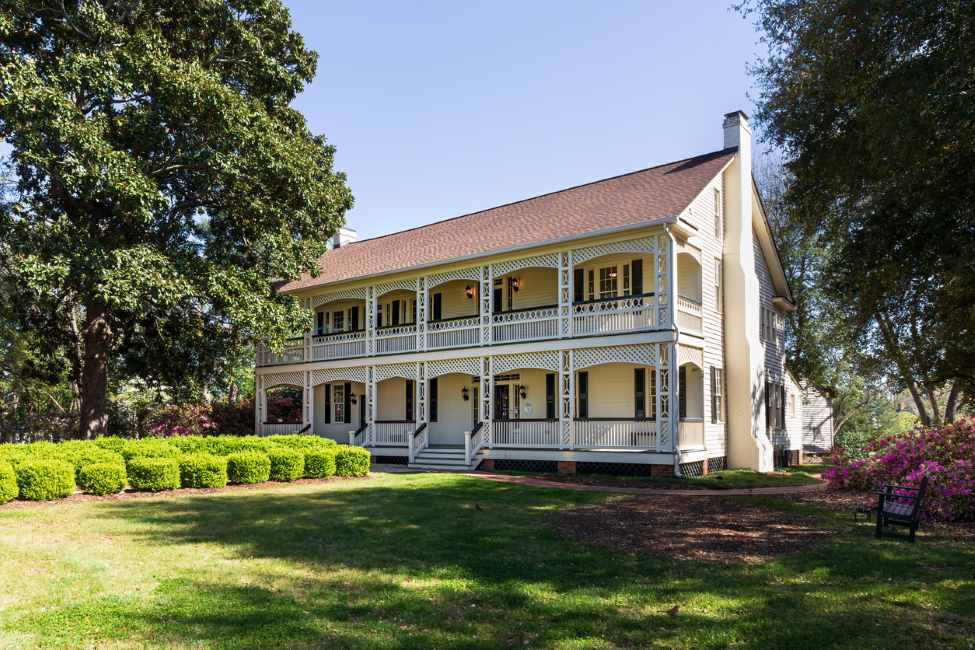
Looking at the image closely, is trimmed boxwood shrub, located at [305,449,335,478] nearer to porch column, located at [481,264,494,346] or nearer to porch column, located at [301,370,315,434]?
porch column, located at [481,264,494,346]

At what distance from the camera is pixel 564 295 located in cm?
2014

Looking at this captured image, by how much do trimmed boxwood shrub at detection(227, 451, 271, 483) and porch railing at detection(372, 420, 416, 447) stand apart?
7.63 m

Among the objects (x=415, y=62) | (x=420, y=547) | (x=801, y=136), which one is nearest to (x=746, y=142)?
(x=801, y=136)

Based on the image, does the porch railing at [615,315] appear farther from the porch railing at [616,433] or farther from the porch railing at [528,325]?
the porch railing at [616,433]

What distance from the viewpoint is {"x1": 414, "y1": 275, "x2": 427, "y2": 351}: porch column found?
23.2m

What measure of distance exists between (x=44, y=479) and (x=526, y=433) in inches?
472

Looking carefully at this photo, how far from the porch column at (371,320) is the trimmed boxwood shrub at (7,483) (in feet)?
44.4

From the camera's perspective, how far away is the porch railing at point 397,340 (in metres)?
23.8

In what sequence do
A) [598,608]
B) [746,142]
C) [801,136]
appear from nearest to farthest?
1. [598,608]
2. [801,136]
3. [746,142]

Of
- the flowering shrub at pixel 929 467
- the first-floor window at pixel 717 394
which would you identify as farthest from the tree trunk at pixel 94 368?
the flowering shrub at pixel 929 467

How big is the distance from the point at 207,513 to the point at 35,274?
30.2ft

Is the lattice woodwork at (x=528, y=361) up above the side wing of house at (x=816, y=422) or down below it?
above

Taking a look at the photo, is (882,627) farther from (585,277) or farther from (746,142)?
(746,142)

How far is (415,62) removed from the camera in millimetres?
16312
